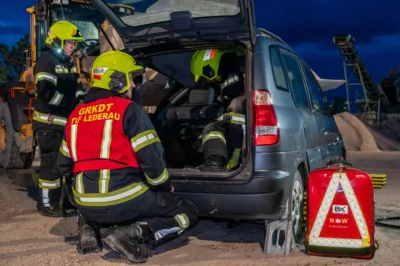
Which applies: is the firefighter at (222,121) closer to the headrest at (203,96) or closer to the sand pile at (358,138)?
the headrest at (203,96)

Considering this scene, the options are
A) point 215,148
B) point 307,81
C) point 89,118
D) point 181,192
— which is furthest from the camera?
point 307,81

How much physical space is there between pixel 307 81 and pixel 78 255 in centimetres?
288

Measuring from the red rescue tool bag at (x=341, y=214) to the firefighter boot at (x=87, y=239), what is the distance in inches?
67.4

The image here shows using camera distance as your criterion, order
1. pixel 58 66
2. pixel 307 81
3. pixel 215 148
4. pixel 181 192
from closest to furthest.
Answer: pixel 181 192 < pixel 215 148 < pixel 307 81 < pixel 58 66

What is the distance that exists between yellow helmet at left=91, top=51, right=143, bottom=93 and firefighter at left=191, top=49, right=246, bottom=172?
1.06 meters

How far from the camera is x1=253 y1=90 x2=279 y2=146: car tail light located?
162 inches

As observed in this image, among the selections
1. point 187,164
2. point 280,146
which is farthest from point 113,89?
point 187,164

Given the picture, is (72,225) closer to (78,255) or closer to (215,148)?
(78,255)

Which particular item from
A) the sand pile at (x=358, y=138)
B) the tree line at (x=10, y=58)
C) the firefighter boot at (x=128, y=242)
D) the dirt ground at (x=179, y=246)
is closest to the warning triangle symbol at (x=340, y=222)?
the dirt ground at (x=179, y=246)

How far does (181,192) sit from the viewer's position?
14.2 ft

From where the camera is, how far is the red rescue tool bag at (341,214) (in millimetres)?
4125

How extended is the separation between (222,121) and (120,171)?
135 centimetres

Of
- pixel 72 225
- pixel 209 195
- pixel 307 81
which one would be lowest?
pixel 72 225

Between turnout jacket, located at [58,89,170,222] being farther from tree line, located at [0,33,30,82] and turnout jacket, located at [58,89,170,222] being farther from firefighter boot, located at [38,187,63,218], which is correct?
tree line, located at [0,33,30,82]
